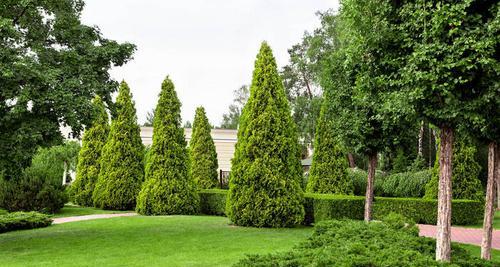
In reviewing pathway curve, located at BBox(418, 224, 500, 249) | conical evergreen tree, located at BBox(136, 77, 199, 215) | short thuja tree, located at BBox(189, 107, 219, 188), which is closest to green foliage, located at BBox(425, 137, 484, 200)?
pathway curve, located at BBox(418, 224, 500, 249)

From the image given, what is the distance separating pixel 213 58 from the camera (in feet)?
79.9

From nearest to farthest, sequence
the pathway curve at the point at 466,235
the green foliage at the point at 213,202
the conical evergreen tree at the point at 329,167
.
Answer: the pathway curve at the point at 466,235
the green foliage at the point at 213,202
the conical evergreen tree at the point at 329,167

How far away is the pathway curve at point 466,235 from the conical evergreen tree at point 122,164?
11637 mm

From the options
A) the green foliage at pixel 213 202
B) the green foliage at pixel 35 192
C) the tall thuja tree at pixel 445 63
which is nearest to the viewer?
the tall thuja tree at pixel 445 63

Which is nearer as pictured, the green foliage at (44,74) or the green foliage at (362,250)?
the green foliage at (362,250)

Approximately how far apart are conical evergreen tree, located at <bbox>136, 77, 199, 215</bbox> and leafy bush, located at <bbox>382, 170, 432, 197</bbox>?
10.1 m

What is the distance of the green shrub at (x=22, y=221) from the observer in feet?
45.1

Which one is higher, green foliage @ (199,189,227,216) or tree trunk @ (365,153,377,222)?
tree trunk @ (365,153,377,222)

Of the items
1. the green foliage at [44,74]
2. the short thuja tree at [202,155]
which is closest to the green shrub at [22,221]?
the green foliage at [44,74]

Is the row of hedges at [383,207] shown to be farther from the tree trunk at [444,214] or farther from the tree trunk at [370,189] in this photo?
the tree trunk at [444,214]

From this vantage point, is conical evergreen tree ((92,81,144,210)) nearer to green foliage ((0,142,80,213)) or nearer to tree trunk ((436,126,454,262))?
green foliage ((0,142,80,213))

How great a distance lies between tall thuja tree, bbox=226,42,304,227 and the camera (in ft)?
44.7

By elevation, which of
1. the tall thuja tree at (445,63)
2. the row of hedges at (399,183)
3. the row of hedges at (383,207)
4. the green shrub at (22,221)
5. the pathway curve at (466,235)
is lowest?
the green shrub at (22,221)

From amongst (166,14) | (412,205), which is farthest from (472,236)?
(166,14)
